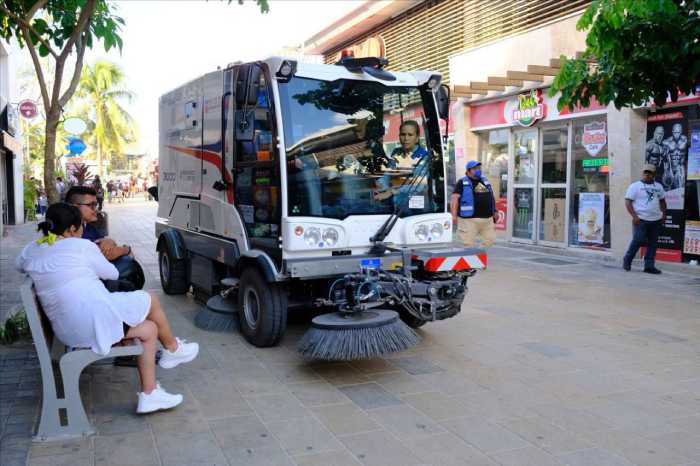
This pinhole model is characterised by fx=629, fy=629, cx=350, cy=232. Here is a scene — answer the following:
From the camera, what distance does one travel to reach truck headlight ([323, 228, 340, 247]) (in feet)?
17.7

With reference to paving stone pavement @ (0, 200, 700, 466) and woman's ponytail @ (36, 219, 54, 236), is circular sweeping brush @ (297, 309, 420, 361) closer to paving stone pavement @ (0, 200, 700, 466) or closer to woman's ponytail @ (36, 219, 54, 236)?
paving stone pavement @ (0, 200, 700, 466)

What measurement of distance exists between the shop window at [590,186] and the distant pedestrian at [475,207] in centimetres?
427

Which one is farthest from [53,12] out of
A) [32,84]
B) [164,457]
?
[32,84]

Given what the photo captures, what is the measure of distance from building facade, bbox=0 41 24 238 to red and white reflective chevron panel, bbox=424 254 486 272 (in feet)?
53.9

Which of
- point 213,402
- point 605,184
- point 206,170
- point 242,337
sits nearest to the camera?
point 213,402

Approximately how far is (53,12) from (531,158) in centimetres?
1051

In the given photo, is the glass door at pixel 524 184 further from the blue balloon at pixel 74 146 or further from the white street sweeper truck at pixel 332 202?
the blue balloon at pixel 74 146

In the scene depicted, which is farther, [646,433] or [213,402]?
[213,402]

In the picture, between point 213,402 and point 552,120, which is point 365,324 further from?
point 552,120

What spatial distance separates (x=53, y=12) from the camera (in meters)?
6.18

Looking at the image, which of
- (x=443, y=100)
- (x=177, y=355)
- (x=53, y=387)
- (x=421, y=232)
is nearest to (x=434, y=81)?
(x=443, y=100)

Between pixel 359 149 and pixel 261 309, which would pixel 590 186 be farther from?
pixel 261 309

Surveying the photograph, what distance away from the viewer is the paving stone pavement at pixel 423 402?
3586 mm

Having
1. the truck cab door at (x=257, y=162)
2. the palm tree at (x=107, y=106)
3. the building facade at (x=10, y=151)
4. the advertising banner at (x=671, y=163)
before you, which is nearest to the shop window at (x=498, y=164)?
the advertising banner at (x=671, y=163)
